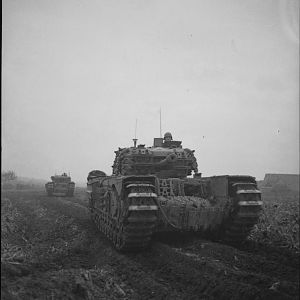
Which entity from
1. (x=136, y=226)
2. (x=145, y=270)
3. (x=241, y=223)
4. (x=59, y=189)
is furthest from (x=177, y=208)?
(x=59, y=189)

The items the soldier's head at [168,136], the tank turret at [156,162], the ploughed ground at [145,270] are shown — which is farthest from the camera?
the soldier's head at [168,136]

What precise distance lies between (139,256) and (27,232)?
150 inches

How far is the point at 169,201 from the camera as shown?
9008 millimetres

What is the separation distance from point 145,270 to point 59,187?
85.9ft

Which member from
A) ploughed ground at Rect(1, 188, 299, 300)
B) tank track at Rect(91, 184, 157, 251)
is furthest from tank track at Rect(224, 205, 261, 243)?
tank track at Rect(91, 184, 157, 251)

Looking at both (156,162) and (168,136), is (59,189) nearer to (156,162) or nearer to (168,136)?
(168,136)

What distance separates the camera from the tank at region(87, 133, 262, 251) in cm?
818

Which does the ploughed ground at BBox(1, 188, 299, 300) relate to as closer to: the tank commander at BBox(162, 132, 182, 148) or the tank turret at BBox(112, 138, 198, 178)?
the tank turret at BBox(112, 138, 198, 178)

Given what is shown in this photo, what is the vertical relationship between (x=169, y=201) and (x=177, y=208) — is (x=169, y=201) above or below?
above

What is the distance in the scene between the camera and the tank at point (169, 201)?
8.18 m

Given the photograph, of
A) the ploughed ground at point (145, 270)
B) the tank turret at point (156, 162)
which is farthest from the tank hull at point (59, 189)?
the ploughed ground at point (145, 270)

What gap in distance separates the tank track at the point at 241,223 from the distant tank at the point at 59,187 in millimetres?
24256

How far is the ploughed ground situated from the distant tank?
73.8 feet

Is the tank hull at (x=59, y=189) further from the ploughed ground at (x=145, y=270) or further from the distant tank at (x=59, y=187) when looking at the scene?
the ploughed ground at (x=145, y=270)
